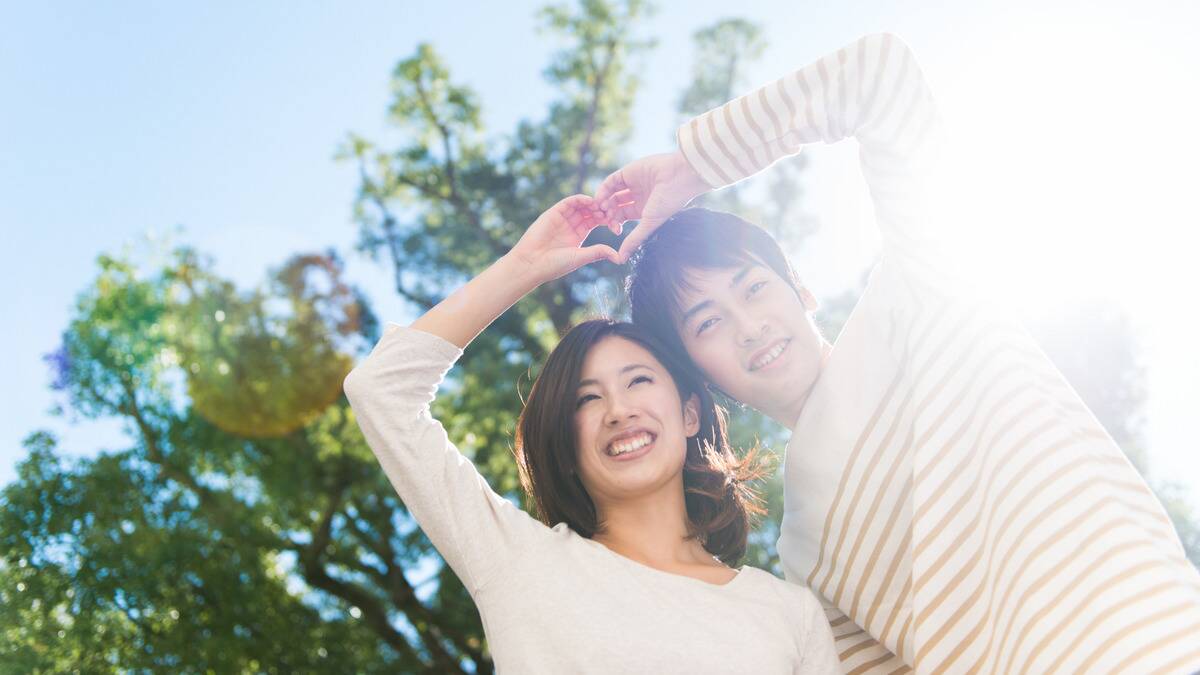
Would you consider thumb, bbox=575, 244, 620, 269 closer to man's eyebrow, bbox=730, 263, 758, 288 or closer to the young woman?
the young woman

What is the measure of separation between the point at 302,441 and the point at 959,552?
998 cm

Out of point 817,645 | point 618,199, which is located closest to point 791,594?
point 817,645

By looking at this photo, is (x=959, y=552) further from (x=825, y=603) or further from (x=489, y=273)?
(x=489, y=273)

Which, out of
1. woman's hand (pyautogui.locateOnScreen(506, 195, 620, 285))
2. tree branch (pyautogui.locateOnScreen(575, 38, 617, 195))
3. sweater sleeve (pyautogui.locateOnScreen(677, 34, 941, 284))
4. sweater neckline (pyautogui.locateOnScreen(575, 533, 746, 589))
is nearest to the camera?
sweater sleeve (pyautogui.locateOnScreen(677, 34, 941, 284))

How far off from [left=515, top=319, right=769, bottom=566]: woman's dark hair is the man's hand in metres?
0.27

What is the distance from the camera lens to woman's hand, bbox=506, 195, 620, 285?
2.09m

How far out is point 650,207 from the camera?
211 centimetres

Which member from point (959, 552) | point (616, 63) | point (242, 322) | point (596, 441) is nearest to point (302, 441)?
point (242, 322)

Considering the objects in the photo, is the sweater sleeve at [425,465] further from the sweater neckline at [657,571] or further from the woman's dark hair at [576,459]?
the woman's dark hair at [576,459]

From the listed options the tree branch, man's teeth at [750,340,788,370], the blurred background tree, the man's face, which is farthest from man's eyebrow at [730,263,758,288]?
the tree branch

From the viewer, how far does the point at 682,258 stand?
2363 millimetres

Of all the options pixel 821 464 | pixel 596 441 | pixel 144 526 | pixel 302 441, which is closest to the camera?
pixel 821 464

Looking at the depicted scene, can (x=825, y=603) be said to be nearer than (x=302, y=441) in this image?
Yes

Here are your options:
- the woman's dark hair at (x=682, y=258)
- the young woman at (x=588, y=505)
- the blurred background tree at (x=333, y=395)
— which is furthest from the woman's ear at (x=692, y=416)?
the blurred background tree at (x=333, y=395)
